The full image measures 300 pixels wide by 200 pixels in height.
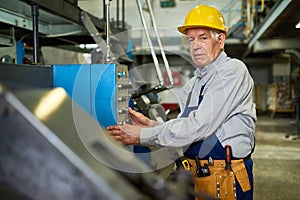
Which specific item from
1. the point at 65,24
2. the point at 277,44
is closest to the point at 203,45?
the point at 65,24

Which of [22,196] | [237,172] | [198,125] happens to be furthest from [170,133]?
[22,196]

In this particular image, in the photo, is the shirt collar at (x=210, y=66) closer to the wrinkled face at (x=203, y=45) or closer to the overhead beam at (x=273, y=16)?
the wrinkled face at (x=203, y=45)

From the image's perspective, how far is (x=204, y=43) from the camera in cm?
143

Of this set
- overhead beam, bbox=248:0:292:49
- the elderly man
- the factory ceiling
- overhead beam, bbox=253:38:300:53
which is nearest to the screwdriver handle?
the elderly man

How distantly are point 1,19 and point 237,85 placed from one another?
6.53 ft

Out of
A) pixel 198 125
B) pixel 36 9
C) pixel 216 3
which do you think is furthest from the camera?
pixel 216 3

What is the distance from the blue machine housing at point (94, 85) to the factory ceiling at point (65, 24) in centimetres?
69

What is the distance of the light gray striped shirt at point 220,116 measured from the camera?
126cm

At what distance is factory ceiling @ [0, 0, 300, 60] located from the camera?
233 cm

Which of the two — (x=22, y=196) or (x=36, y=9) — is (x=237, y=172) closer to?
(x=22, y=196)

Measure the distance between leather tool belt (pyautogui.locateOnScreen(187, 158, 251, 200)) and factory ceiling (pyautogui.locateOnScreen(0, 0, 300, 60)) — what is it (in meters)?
1.23

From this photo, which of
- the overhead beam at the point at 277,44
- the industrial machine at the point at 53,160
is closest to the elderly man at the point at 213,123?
the industrial machine at the point at 53,160

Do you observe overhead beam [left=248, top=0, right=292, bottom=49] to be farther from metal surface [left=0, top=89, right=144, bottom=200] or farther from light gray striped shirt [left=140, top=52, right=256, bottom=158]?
metal surface [left=0, top=89, right=144, bottom=200]

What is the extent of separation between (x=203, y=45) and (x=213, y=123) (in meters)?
0.35
